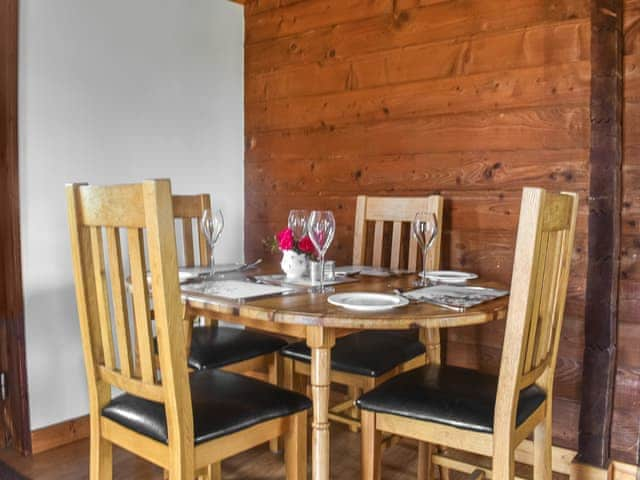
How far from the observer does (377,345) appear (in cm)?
209

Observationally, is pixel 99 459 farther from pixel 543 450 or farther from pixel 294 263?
pixel 543 450

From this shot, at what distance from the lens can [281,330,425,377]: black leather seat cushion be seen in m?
1.92

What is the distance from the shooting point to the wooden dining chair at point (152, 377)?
1.23m

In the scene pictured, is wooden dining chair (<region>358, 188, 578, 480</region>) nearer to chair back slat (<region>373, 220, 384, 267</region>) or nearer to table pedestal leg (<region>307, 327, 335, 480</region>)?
table pedestal leg (<region>307, 327, 335, 480</region>)

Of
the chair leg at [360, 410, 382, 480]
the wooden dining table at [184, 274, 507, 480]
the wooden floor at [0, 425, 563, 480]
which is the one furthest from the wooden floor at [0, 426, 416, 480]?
the wooden dining table at [184, 274, 507, 480]

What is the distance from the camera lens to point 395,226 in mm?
2334

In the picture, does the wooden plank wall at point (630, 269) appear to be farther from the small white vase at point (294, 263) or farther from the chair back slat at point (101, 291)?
the chair back slat at point (101, 291)

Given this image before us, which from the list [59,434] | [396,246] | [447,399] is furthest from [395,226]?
[59,434]

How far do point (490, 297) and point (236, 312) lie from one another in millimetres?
672

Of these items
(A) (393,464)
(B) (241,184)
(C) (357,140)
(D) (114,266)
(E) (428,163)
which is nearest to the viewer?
(D) (114,266)

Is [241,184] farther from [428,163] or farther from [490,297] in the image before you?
[490,297]

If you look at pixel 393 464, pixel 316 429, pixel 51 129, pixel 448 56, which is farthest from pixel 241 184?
pixel 316 429

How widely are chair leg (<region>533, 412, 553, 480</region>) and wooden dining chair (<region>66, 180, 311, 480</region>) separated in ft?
2.13

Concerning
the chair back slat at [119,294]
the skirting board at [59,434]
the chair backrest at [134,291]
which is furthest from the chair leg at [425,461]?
the skirting board at [59,434]
